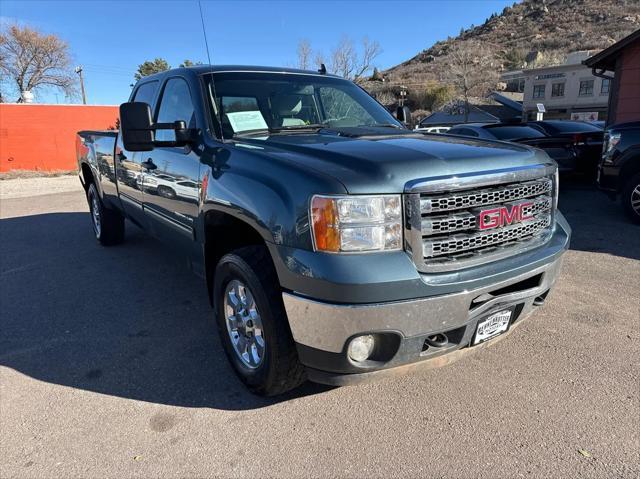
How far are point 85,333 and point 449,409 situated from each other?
2880mm

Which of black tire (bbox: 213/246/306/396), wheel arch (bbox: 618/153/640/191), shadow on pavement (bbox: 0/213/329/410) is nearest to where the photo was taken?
black tire (bbox: 213/246/306/396)

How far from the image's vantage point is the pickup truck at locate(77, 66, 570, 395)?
216cm

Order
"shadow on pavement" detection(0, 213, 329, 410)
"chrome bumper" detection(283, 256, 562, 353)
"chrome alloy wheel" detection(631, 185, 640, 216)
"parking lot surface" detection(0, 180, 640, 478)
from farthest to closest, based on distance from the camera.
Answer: "chrome alloy wheel" detection(631, 185, 640, 216)
"shadow on pavement" detection(0, 213, 329, 410)
"parking lot surface" detection(0, 180, 640, 478)
"chrome bumper" detection(283, 256, 562, 353)

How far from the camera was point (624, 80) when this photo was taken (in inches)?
482

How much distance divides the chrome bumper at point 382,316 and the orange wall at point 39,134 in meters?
22.3

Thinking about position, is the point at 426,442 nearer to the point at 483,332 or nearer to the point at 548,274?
the point at 483,332

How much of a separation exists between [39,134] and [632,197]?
22.2 m

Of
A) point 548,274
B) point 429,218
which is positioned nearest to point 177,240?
point 429,218

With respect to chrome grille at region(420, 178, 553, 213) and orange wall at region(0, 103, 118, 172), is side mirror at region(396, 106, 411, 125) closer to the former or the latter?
chrome grille at region(420, 178, 553, 213)

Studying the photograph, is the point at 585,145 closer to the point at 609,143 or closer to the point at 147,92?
the point at 609,143

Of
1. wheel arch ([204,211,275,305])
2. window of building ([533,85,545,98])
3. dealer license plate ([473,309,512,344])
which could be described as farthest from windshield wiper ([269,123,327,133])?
window of building ([533,85,545,98])

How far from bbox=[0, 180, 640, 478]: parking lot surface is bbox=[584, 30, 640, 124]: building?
9935 mm

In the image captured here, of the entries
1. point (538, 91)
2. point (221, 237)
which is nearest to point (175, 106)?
point (221, 237)

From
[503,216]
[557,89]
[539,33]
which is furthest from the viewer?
[539,33]
